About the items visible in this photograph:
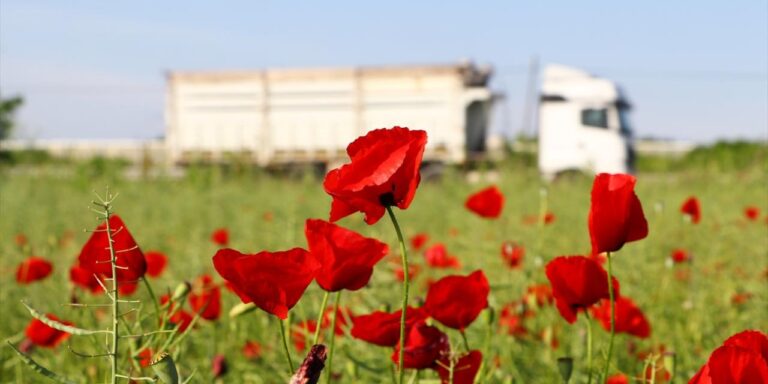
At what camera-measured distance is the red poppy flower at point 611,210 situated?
3.25 ft

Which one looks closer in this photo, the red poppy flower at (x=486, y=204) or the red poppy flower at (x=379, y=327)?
the red poppy flower at (x=379, y=327)

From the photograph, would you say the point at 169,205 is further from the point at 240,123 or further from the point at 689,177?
the point at 240,123

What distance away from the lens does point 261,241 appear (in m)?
3.85

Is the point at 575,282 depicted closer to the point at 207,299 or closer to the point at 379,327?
the point at 379,327

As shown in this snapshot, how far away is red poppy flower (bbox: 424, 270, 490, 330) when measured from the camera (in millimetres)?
1155

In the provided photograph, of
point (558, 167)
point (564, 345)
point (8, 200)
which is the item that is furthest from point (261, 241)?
point (558, 167)

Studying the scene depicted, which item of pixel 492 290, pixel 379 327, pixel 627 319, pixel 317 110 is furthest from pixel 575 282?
pixel 317 110

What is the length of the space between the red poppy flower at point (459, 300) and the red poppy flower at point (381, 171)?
0.95 ft

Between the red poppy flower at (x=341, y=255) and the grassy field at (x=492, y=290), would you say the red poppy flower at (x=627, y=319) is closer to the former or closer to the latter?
the grassy field at (x=492, y=290)

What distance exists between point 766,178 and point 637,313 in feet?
25.1

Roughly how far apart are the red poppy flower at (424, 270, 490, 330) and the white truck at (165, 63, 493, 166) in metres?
13.5

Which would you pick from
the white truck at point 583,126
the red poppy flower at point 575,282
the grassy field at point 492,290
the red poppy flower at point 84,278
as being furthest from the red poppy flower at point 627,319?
the white truck at point 583,126

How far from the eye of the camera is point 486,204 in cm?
213

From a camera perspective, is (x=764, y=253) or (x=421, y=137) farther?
(x=764, y=253)
